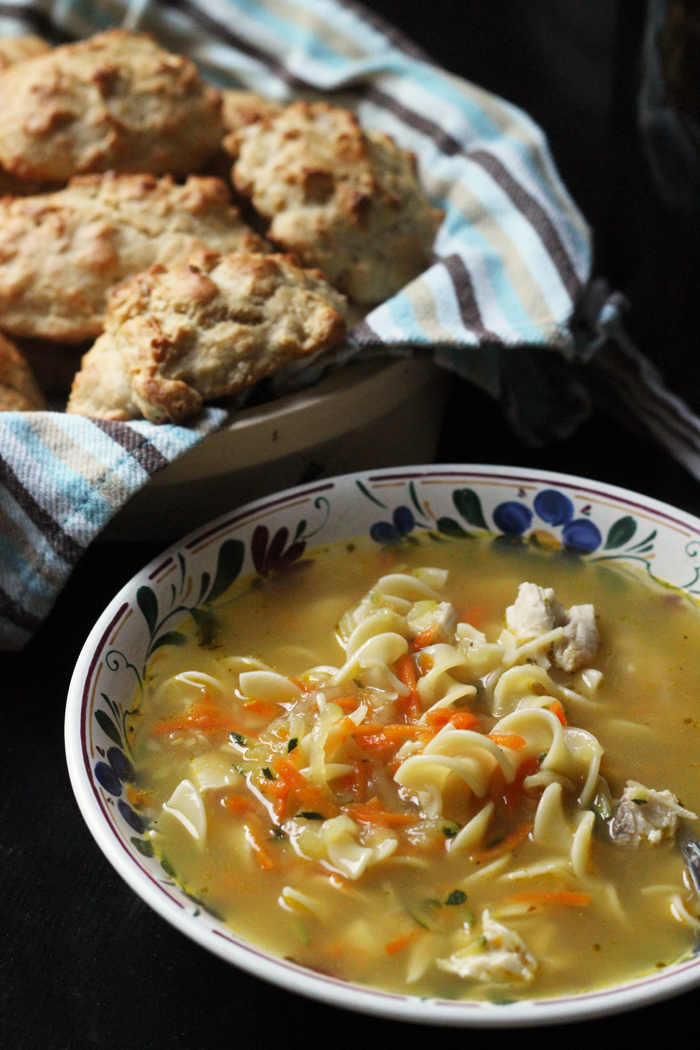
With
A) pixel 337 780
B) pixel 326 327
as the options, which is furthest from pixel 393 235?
pixel 337 780

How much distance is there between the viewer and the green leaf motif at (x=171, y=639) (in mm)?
3334

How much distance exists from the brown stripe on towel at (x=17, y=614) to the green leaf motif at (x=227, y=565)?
2.04 feet

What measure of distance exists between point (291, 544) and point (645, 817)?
1.53 metres

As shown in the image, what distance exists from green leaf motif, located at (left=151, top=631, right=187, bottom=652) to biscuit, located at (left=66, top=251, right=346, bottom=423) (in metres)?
0.77

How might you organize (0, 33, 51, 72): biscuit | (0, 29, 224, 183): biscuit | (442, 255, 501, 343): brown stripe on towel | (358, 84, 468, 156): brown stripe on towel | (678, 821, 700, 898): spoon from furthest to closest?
(358, 84, 468, 156): brown stripe on towel → (0, 33, 51, 72): biscuit → (0, 29, 224, 183): biscuit → (442, 255, 501, 343): brown stripe on towel → (678, 821, 700, 898): spoon

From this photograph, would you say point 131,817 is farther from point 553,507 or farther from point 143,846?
point 553,507

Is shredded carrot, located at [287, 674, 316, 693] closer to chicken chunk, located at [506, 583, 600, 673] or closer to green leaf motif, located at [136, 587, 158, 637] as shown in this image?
green leaf motif, located at [136, 587, 158, 637]

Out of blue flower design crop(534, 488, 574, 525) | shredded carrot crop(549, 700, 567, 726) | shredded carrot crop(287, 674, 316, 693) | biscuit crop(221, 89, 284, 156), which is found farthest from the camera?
biscuit crop(221, 89, 284, 156)

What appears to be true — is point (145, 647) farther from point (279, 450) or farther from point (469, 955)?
point (469, 955)

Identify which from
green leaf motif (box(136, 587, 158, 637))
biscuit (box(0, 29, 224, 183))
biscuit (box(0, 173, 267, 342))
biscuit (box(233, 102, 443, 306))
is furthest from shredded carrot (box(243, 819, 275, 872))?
biscuit (box(0, 29, 224, 183))

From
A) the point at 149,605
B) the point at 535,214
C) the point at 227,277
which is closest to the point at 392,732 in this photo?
the point at 149,605

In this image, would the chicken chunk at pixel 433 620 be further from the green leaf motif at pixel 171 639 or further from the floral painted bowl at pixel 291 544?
the green leaf motif at pixel 171 639

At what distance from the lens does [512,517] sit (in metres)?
3.79

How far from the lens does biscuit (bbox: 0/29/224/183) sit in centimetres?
444
